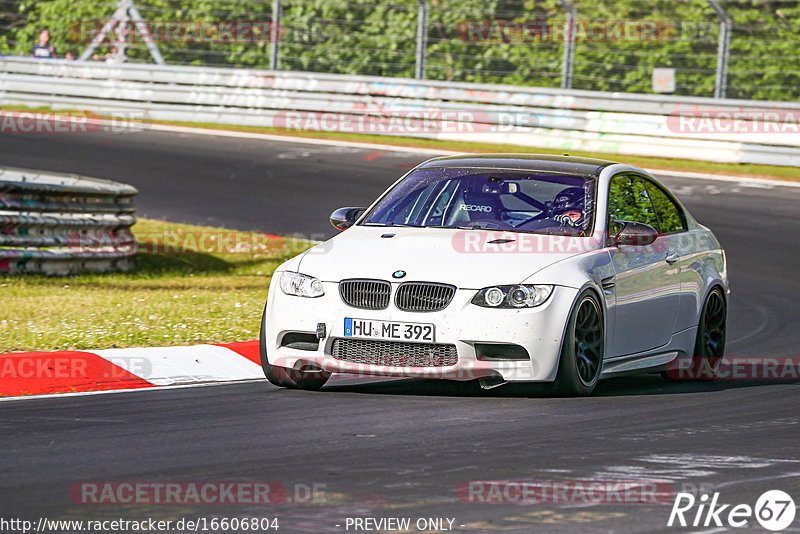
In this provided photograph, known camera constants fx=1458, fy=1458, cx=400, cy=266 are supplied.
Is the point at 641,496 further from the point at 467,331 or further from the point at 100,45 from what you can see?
the point at 100,45

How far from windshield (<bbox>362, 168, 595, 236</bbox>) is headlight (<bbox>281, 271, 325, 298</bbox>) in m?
0.96

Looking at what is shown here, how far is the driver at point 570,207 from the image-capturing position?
9.02 m

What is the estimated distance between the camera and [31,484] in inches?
226

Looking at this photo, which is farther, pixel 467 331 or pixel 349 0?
pixel 349 0

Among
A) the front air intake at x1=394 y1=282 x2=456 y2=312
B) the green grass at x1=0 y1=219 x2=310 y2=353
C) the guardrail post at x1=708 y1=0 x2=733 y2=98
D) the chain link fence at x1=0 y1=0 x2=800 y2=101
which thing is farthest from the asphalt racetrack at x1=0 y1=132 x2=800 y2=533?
the chain link fence at x1=0 y1=0 x2=800 y2=101

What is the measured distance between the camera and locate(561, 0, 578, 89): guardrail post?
80.9 feet

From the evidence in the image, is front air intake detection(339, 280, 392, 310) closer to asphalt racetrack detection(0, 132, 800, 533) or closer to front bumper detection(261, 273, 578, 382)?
front bumper detection(261, 273, 578, 382)

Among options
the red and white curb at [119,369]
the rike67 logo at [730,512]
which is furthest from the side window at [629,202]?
the rike67 logo at [730,512]

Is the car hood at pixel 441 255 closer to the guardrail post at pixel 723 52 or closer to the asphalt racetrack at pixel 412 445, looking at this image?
the asphalt racetrack at pixel 412 445

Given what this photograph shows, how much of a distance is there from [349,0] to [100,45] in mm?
5129

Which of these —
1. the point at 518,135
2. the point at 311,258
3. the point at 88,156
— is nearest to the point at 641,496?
the point at 311,258

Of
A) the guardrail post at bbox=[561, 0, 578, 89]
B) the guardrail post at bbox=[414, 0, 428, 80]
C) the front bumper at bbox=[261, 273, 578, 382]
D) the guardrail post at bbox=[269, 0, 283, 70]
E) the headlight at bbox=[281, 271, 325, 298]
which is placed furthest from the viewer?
the guardrail post at bbox=[269, 0, 283, 70]

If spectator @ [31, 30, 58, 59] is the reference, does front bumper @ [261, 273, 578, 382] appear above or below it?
below

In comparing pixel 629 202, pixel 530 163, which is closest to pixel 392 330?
pixel 530 163
